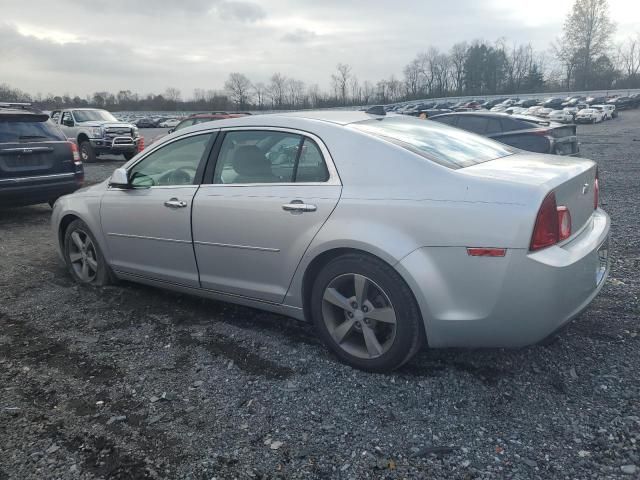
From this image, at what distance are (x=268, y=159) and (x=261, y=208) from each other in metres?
0.40

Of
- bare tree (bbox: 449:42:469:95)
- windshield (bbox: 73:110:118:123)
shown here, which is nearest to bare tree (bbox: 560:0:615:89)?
bare tree (bbox: 449:42:469:95)

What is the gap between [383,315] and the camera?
2896 mm

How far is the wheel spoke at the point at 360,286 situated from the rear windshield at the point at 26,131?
259 inches

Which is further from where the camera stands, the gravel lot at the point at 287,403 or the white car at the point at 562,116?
the white car at the point at 562,116

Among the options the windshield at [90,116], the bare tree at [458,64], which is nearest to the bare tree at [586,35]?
the bare tree at [458,64]

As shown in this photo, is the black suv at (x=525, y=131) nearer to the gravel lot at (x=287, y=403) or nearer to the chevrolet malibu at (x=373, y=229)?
the gravel lot at (x=287, y=403)

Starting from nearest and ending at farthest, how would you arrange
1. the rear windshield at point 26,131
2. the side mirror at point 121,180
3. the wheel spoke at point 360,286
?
1. the wheel spoke at point 360,286
2. the side mirror at point 121,180
3. the rear windshield at point 26,131

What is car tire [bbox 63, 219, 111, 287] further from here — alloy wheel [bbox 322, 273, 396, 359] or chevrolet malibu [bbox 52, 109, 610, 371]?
alloy wheel [bbox 322, 273, 396, 359]

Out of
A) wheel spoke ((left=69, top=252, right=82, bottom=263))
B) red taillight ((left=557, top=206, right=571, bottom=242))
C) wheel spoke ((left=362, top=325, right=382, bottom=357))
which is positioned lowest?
wheel spoke ((left=362, top=325, right=382, bottom=357))

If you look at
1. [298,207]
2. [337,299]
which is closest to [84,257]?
[298,207]

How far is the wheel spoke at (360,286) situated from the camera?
292 cm

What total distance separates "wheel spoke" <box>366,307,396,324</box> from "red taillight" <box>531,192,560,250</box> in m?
0.84

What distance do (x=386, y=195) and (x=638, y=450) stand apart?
171 cm

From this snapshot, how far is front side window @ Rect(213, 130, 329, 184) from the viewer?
3219mm
